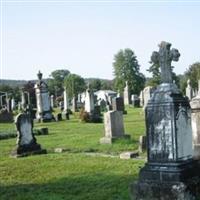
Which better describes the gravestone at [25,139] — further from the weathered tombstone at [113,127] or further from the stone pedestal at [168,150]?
the stone pedestal at [168,150]

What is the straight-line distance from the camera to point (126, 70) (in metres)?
96.2

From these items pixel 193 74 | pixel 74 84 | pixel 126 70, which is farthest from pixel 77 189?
pixel 126 70

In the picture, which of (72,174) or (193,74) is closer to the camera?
(72,174)

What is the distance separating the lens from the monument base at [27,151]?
1507 cm

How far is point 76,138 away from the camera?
18.9 meters

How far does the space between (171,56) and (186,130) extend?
1.23 metres

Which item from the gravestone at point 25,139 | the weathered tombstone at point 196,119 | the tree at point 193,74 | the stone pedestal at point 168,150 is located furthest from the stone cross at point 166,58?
the tree at point 193,74

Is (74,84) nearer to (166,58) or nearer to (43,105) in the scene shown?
(43,105)

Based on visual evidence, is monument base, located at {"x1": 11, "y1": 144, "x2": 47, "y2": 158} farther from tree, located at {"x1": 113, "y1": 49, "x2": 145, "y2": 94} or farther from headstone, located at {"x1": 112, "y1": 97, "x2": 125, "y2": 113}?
tree, located at {"x1": 113, "y1": 49, "x2": 145, "y2": 94}

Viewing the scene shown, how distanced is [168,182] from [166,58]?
2.00 meters

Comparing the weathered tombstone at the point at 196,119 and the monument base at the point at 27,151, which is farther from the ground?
the weathered tombstone at the point at 196,119

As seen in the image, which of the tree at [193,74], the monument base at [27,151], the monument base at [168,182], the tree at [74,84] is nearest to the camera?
the monument base at [168,182]

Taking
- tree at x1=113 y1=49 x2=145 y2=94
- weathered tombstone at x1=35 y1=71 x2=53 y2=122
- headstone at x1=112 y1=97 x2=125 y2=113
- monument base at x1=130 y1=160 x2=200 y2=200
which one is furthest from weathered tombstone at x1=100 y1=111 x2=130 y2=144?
tree at x1=113 y1=49 x2=145 y2=94

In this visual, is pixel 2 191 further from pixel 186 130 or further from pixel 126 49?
pixel 126 49
